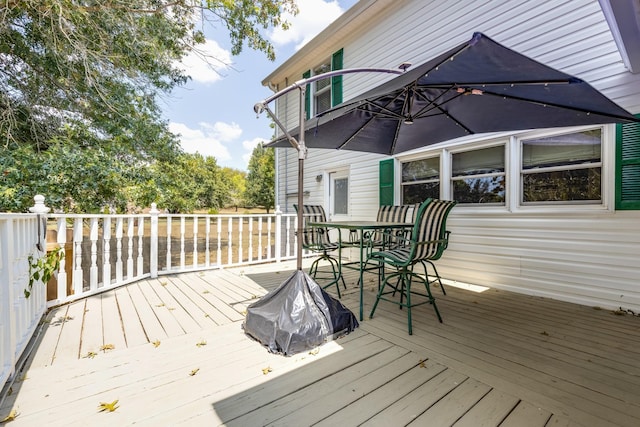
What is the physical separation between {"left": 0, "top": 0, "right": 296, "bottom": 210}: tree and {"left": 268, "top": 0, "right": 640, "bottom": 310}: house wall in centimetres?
275

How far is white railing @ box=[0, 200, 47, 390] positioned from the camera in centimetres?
151

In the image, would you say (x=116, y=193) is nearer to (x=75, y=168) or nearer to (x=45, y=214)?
(x=75, y=168)

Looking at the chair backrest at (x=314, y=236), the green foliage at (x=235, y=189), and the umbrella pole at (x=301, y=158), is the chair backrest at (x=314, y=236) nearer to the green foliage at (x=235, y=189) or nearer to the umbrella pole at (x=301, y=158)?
the umbrella pole at (x=301, y=158)

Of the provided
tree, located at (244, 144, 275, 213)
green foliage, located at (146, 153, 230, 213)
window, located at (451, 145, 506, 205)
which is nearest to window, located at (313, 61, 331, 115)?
window, located at (451, 145, 506, 205)

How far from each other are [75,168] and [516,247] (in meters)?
6.34

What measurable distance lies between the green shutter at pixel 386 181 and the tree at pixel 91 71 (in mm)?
3559

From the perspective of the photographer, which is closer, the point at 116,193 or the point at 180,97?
the point at 116,193

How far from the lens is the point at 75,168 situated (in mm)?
4219

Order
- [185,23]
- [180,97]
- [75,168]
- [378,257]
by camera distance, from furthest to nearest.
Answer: [180,97]
[185,23]
[75,168]
[378,257]

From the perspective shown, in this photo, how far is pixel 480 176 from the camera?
3.88 meters

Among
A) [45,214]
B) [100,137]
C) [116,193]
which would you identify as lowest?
[45,214]

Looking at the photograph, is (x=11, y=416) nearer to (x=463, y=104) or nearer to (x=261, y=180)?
(x=463, y=104)

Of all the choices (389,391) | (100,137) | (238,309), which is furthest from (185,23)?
(389,391)

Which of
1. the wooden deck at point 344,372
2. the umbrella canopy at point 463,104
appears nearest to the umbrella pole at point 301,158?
the umbrella canopy at point 463,104
